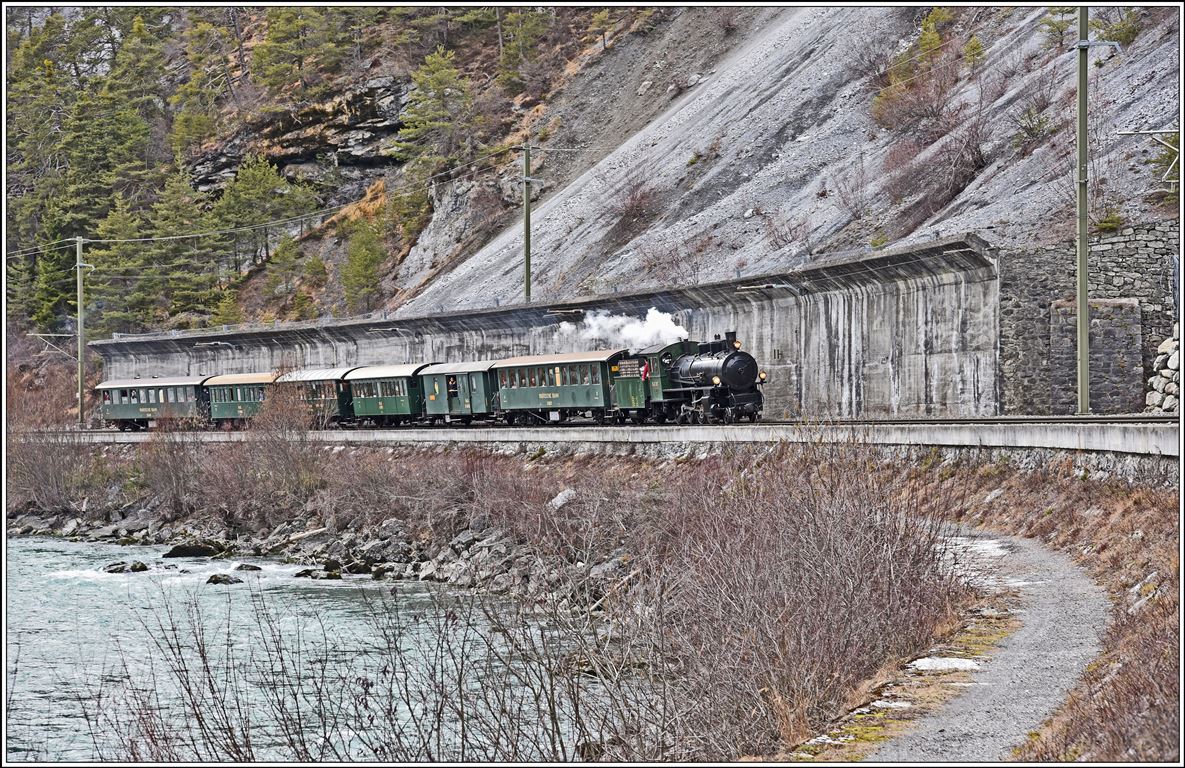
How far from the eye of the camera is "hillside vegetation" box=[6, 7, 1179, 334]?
52.7 metres

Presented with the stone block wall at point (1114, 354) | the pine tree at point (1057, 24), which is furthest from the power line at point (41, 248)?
the stone block wall at point (1114, 354)

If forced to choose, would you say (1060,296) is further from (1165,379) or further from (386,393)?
(386,393)

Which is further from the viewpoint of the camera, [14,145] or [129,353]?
[14,145]

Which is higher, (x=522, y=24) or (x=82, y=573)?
(x=522, y=24)

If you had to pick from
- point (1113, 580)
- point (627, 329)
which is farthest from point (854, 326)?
point (1113, 580)

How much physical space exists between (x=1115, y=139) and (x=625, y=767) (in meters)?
39.7

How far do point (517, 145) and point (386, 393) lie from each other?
42.4 metres

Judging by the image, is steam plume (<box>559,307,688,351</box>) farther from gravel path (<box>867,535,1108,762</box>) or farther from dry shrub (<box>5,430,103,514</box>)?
gravel path (<box>867,535,1108,762</box>)

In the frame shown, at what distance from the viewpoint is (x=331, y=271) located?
91.3m

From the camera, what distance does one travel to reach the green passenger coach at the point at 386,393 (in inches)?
1989

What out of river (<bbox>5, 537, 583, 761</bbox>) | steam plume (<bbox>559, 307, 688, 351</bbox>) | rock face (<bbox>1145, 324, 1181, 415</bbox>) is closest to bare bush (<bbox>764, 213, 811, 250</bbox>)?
steam plume (<bbox>559, 307, 688, 351</bbox>)

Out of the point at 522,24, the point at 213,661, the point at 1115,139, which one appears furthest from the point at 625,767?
the point at 522,24

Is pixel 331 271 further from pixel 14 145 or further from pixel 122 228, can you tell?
pixel 14 145

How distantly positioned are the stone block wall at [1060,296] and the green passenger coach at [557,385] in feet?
40.2
